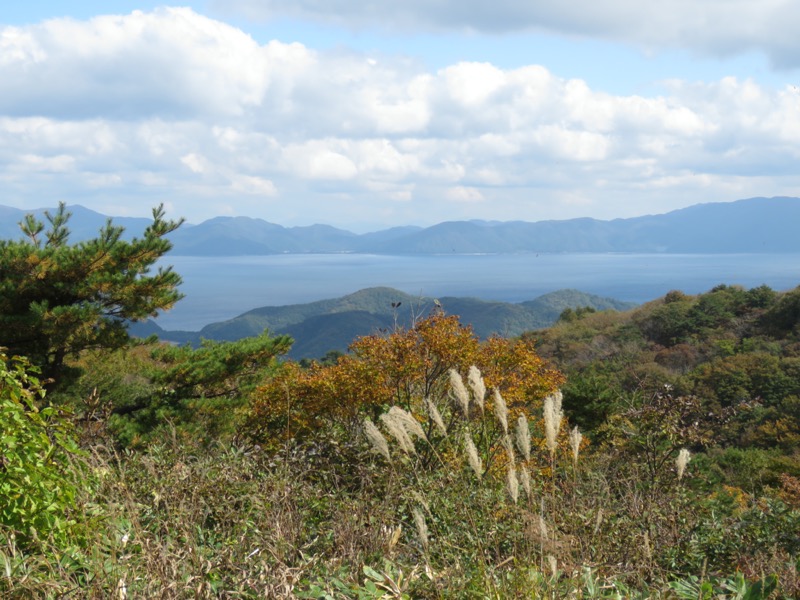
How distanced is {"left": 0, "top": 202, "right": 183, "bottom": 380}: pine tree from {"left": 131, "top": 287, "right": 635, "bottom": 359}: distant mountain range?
72.2m

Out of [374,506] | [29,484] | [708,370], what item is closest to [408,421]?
[374,506]

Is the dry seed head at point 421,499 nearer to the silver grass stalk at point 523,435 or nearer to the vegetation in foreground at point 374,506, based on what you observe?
the vegetation in foreground at point 374,506

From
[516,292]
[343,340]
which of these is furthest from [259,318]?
[516,292]

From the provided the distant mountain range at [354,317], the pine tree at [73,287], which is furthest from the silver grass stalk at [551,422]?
the distant mountain range at [354,317]

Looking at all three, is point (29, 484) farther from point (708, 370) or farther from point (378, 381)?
point (708, 370)

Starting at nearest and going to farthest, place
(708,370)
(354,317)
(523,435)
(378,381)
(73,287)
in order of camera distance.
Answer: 1. (523,435)
2. (378,381)
3. (73,287)
4. (708,370)
5. (354,317)

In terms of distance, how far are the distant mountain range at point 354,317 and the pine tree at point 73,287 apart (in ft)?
237

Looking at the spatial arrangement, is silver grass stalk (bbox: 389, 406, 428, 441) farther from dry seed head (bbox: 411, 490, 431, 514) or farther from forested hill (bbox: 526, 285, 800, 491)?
forested hill (bbox: 526, 285, 800, 491)

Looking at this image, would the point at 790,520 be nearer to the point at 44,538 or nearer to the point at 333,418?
the point at 44,538

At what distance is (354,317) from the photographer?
107 meters

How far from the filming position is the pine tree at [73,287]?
8.98 m

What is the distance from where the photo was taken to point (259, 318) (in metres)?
125

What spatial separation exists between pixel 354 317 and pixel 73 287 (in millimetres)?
97275

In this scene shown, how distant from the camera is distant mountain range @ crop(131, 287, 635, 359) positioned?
96.6m
